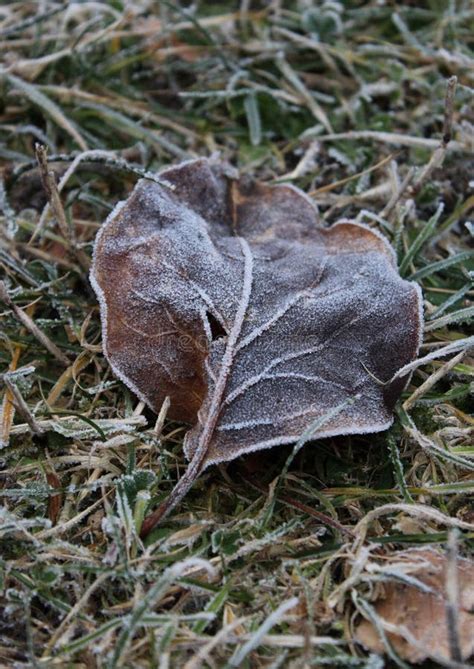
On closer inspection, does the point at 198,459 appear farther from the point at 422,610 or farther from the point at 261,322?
the point at 422,610

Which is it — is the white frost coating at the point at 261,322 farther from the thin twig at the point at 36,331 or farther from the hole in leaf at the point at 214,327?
the thin twig at the point at 36,331

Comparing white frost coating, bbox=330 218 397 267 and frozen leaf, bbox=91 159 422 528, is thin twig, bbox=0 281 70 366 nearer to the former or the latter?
frozen leaf, bbox=91 159 422 528

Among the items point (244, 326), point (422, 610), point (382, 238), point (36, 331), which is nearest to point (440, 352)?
point (382, 238)

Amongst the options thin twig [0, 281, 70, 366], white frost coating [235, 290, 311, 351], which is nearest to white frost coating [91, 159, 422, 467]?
white frost coating [235, 290, 311, 351]

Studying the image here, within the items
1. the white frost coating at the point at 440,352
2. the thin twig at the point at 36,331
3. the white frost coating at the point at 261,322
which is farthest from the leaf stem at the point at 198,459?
the thin twig at the point at 36,331

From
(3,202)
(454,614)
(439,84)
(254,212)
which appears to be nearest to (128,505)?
(454,614)

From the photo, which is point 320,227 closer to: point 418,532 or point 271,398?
point 271,398
